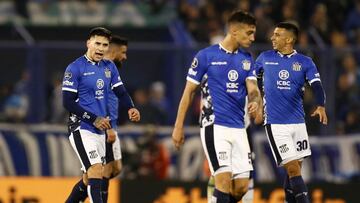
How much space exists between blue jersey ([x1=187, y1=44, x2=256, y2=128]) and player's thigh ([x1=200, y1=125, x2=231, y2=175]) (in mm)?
106

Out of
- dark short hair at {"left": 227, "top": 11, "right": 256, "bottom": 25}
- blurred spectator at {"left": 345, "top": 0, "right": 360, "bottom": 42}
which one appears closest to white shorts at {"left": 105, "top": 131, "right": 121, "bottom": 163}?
dark short hair at {"left": 227, "top": 11, "right": 256, "bottom": 25}

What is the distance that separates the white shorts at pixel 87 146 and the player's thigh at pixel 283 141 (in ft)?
6.72

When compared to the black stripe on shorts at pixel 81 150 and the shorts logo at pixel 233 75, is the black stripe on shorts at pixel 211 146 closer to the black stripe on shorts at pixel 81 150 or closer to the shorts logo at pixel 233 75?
the shorts logo at pixel 233 75

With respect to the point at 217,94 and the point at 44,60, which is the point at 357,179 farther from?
the point at 217,94

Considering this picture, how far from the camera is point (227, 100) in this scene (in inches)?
558

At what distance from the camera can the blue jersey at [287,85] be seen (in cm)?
1464

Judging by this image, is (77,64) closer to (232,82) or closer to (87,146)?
(87,146)

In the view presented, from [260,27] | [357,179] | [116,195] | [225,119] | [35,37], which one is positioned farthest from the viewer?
[35,37]

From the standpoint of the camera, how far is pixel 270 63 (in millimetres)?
14727

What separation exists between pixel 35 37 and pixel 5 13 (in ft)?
2.44

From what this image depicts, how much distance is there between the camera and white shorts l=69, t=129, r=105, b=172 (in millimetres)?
14281

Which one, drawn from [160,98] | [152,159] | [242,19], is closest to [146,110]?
[160,98]

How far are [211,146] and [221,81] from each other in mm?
743

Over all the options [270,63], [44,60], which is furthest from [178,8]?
[270,63]
